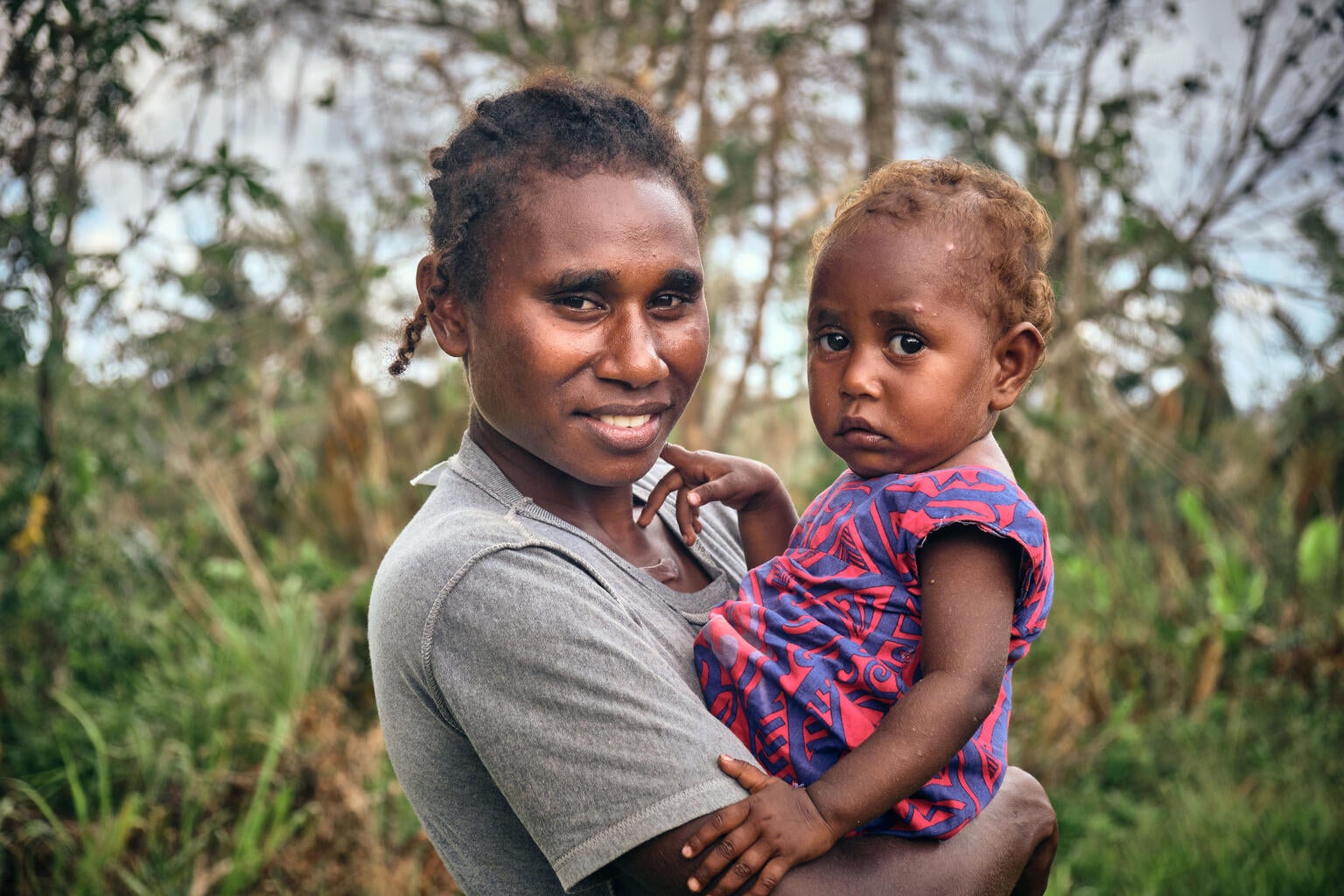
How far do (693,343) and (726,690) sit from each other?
0.57 meters

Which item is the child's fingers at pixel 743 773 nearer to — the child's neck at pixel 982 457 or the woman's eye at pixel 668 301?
the child's neck at pixel 982 457

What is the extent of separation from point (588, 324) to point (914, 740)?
2.59 feet

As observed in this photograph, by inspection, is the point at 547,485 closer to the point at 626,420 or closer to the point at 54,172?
the point at 626,420

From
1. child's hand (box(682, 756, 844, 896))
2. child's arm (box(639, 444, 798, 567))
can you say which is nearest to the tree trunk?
child's arm (box(639, 444, 798, 567))

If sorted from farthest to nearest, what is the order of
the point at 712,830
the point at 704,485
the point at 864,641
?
the point at 704,485 → the point at 864,641 → the point at 712,830

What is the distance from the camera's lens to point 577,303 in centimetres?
171

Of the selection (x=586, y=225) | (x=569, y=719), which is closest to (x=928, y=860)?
(x=569, y=719)

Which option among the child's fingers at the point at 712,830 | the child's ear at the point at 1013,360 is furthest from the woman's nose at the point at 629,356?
the child's fingers at the point at 712,830

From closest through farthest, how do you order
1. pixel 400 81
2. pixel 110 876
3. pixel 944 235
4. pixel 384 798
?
1. pixel 944 235
2. pixel 110 876
3. pixel 384 798
4. pixel 400 81

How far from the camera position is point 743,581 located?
1807 millimetres

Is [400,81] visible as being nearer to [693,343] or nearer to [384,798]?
[384,798]

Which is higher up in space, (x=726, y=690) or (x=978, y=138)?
(x=978, y=138)

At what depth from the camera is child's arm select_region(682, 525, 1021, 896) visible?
4.53ft

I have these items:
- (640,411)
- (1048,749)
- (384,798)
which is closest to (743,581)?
(640,411)
